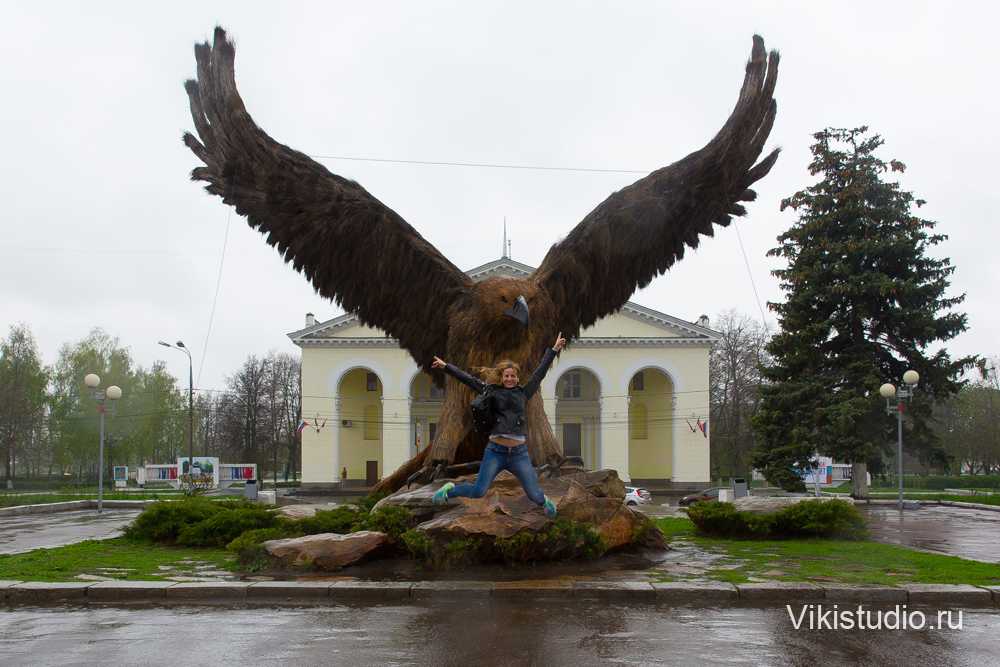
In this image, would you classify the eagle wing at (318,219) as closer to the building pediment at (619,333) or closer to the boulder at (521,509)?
the boulder at (521,509)

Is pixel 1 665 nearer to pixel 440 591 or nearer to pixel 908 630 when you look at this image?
pixel 440 591

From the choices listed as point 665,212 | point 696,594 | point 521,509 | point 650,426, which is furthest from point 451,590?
point 650,426

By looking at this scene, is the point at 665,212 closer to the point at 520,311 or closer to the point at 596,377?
the point at 520,311

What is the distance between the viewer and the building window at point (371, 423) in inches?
2063

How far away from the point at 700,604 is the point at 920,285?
2616cm

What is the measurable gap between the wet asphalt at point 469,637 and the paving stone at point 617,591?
304 millimetres

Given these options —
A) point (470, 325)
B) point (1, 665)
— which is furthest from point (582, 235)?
point (1, 665)

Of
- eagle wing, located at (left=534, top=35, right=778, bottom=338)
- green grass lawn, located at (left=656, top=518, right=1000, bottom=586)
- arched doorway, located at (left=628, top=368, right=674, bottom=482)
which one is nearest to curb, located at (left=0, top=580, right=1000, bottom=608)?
green grass lawn, located at (left=656, top=518, right=1000, bottom=586)

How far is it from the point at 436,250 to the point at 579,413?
4183 centimetres

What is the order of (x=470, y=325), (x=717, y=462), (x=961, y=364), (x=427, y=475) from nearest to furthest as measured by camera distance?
(x=427, y=475) < (x=470, y=325) < (x=961, y=364) < (x=717, y=462)

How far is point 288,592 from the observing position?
290 inches

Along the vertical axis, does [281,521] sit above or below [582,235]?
below

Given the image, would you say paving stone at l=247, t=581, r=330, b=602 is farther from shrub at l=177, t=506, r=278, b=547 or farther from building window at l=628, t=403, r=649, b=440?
building window at l=628, t=403, r=649, b=440

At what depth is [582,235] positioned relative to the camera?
36.7 ft
